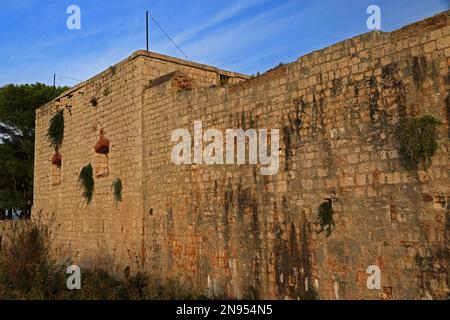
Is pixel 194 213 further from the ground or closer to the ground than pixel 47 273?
further from the ground

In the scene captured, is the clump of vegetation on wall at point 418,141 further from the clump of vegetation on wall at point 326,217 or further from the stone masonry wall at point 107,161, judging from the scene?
the stone masonry wall at point 107,161

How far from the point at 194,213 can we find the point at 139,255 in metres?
2.18

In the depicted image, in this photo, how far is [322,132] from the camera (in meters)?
6.30

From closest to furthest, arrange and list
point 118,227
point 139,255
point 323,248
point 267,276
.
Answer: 1. point 323,248
2. point 267,276
3. point 139,255
4. point 118,227

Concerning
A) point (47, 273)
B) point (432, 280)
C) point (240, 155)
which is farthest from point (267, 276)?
point (47, 273)

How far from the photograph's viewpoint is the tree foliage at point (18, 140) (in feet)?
71.8

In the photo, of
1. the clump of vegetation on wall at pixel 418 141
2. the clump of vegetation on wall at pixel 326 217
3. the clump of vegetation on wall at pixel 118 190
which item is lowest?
the clump of vegetation on wall at pixel 326 217

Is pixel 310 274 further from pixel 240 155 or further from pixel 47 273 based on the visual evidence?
pixel 47 273

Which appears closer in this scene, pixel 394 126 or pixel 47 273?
pixel 394 126

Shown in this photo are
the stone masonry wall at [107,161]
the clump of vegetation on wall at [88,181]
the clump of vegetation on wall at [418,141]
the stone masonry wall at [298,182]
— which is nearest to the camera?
the clump of vegetation on wall at [418,141]

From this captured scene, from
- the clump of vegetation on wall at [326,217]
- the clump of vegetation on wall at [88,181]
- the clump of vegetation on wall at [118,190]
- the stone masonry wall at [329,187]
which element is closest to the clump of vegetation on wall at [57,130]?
the clump of vegetation on wall at [88,181]

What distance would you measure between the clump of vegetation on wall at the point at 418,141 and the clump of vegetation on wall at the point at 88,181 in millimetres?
8994

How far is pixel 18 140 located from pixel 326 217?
20.9 meters

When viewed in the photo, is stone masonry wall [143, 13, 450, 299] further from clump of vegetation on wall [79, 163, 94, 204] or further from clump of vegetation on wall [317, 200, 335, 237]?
clump of vegetation on wall [79, 163, 94, 204]
